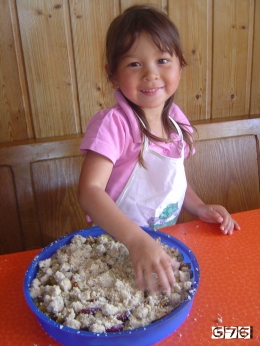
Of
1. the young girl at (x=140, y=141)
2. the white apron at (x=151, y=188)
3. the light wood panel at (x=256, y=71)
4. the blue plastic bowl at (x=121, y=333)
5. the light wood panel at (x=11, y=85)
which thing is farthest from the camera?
the light wood panel at (x=256, y=71)

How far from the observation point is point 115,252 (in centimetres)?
65

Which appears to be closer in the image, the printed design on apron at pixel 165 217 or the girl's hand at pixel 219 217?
the girl's hand at pixel 219 217

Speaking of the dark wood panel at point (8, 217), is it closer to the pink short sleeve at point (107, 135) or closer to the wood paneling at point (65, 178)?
the wood paneling at point (65, 178)

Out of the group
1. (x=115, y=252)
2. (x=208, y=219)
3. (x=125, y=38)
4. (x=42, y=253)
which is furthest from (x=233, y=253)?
(x=125, y=38)

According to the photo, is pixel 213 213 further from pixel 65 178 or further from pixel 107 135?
pixel 65 178

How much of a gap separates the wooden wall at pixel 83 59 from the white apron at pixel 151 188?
20.8 inches

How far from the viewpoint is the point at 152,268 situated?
520 mm

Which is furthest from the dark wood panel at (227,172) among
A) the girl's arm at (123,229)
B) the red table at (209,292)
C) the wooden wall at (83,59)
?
the girl's arm at (123,229)

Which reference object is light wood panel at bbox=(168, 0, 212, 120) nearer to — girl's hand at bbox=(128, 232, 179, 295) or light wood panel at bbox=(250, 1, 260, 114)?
light wood panel at bbox=(250, 1, 260, 114)

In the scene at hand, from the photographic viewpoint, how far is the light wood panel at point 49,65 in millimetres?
1181

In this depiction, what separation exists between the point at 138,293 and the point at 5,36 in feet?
3.48

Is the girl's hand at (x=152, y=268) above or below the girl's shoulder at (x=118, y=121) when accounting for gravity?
below

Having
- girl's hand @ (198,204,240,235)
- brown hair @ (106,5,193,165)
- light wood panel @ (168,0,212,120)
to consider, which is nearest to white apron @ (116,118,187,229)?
girl's hand @ (198,204,240,235)

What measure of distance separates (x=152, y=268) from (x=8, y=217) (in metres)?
0.90
